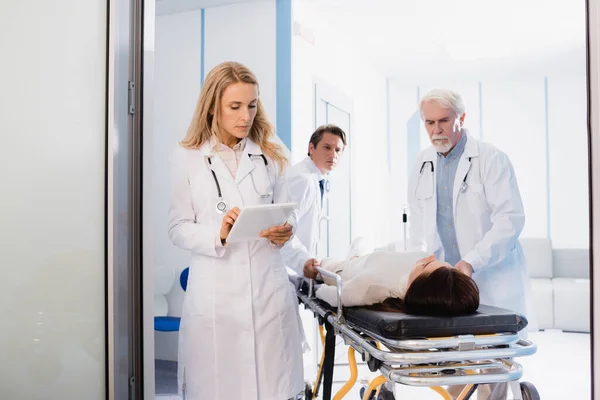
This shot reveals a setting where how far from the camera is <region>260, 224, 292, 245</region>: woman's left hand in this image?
1.81 meters

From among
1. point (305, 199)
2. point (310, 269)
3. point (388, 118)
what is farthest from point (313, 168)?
point (388, 118)

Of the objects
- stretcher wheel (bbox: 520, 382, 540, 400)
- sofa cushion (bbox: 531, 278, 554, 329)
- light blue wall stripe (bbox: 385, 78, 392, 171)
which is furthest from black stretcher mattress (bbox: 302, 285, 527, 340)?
light blue wall stripe (bbox: 385, 78, 392, 171)

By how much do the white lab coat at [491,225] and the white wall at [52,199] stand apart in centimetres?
147

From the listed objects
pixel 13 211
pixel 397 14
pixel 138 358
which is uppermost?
pixel 397 14

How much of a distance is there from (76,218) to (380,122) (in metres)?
3.26

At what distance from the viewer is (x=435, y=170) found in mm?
2471

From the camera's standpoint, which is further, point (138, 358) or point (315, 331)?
point (315, 331)

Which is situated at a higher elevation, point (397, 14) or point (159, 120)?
point (397, 14)

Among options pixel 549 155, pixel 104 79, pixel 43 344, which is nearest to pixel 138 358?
pixel 43 344

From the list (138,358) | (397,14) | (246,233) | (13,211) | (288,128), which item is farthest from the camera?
(397,14)

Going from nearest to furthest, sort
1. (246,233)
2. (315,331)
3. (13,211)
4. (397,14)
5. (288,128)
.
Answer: (13,211) < (246,233) < (288,128) < (315,331) < (397,14)

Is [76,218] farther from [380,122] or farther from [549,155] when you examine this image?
[380,122]

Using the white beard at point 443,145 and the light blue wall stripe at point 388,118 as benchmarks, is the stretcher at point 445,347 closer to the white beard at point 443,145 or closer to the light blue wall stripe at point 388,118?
the white beard at point 443,145

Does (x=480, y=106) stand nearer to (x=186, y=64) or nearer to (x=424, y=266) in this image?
(x=186, y=64)
